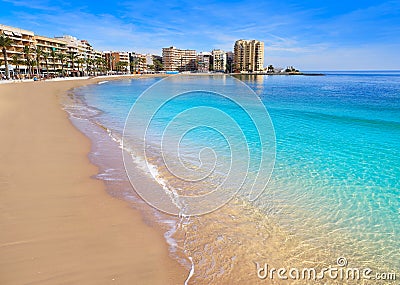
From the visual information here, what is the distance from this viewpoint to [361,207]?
261 inches

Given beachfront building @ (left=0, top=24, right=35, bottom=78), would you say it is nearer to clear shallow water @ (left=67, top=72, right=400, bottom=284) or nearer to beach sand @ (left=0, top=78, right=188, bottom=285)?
beach sand @ (left=0, top=78, right=188, bottom=285)

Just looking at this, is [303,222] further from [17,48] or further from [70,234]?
[17,48]

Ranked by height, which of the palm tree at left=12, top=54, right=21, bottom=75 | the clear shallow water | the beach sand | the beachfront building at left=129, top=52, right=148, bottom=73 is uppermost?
the beachfront building at left=129, top=52, right=148, bottom=73

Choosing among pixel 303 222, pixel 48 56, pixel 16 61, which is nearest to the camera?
pixel 303 222

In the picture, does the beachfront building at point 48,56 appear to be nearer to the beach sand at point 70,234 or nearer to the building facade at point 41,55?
the building facade at point 41,55

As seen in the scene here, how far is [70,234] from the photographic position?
454 cm

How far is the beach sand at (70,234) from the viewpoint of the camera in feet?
12.1

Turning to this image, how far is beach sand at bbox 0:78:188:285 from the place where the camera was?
3.68 m

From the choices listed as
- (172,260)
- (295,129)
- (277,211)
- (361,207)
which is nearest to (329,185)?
(361,207)

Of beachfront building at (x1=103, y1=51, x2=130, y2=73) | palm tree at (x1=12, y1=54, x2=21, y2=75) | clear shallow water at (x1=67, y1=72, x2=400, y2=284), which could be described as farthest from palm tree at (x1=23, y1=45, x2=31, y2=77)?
beachfront building at (x1=103, y1=51, x2=130, y2=73)

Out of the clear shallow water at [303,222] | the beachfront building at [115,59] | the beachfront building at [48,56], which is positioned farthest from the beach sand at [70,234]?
the beachfront building at [115,59]

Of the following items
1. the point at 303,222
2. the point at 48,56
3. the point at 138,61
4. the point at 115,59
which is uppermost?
the point at 115,59

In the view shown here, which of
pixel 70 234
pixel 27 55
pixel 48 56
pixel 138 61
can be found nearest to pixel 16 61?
pixel 27 55

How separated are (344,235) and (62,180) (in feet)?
21.7
